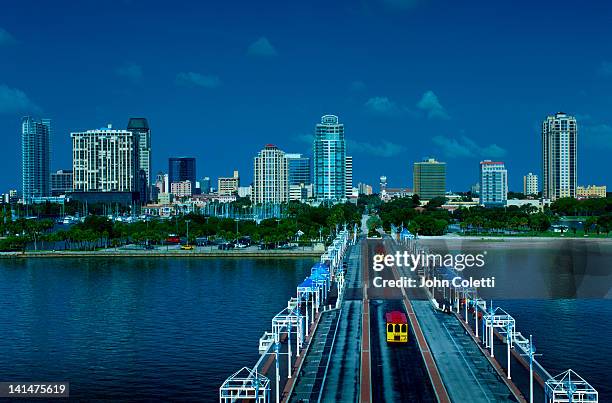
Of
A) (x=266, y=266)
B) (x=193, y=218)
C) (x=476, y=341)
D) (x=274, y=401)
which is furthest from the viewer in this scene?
(x=193, y=218)

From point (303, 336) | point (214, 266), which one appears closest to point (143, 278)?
point (214, 266)

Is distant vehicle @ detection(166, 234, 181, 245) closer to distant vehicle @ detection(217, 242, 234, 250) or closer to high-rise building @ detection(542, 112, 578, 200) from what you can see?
distant vehicle @ detection(217, 242, 234, 250)

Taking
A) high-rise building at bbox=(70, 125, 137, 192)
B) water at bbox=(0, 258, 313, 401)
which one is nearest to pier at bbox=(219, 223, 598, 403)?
water at bbox=(0, 258, 313, 401)

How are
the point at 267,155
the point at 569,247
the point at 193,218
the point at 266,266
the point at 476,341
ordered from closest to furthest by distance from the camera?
the point at 476,341, the point at 266,266, the point at 569,247, the point at 193,218, the point at 267,155

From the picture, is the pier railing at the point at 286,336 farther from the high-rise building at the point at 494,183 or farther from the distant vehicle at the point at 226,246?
the high-rise building at the point at 494,183

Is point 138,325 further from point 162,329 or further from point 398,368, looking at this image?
point 398,368

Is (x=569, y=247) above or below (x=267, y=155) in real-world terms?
below

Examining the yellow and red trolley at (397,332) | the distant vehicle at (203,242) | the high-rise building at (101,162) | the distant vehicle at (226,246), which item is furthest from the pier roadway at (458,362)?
the high-rise building at (101,162)

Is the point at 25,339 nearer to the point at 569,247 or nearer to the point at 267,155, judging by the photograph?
the point at 569,247
